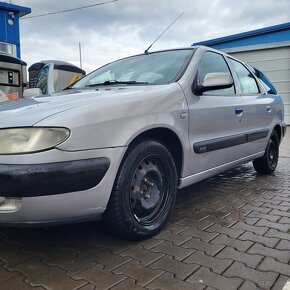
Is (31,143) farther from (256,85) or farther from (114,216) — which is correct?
(256,85)

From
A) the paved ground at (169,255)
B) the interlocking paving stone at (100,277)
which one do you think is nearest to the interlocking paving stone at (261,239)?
the paved ground at (169,255)

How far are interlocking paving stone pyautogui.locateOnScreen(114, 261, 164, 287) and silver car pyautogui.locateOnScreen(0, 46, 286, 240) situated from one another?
0.28m

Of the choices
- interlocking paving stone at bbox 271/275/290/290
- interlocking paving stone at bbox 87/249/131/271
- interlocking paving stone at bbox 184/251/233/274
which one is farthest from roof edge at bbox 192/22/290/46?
interlocking paving stone at bbox 87/249/131/271

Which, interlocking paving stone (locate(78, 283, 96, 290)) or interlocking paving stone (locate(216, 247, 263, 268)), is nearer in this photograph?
interlocking paving stone (locate(78, 283, 96, 290))

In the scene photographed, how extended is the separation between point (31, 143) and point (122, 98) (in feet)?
2.31

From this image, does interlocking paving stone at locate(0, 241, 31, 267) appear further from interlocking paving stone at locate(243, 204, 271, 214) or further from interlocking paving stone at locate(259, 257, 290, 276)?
interlocking paving stone at locate(243, 204, 271, 214)

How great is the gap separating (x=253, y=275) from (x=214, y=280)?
243 mm

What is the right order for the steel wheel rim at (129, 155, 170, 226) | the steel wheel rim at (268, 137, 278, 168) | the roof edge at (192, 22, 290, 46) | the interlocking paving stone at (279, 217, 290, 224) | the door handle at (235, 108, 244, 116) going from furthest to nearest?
the roof edge at (192, 22, 290, 46) → the steel wheel rim at (268, 137, 278, 168) → the door handle at (235, 108, 244, 116) → the interlocking paving stone at (279, 217, 290, 224) → the steel wheel rim at (129, 155, 170, 226)

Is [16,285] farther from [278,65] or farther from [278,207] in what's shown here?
[278,65]

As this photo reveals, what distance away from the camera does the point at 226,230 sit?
286cm

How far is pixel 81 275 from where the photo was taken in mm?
2125

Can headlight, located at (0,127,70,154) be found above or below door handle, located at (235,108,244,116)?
below

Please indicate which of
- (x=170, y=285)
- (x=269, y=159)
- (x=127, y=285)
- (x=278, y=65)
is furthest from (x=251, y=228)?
(x=278, y=65)

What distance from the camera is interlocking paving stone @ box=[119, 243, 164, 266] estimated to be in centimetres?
232
